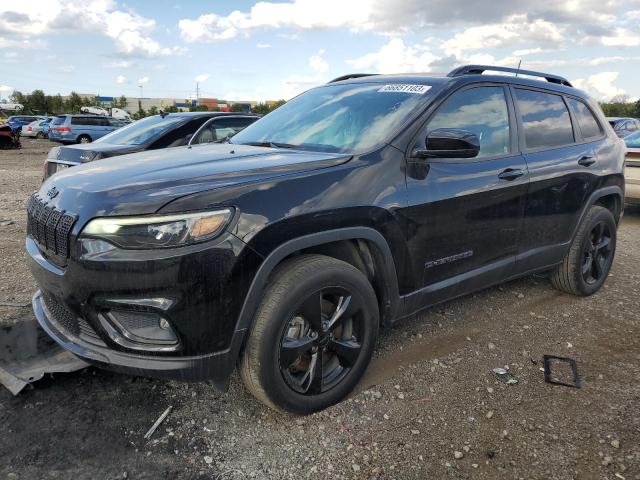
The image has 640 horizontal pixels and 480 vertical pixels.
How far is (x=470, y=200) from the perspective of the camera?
325 cm

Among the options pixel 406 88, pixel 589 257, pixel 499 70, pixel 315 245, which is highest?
pixel 499 70

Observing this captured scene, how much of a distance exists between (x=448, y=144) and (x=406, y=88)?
685mm

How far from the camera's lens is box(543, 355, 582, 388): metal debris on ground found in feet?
10.5

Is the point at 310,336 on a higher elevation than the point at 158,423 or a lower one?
higher

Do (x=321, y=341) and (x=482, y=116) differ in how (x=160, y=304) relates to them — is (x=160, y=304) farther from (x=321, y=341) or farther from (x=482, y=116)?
(x=482, y=116)

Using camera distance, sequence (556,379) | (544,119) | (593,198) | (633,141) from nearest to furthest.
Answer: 1. (556,379)
2. (544,119)
3. (593,198)
4. (633,141)

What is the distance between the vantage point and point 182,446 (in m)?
2.50

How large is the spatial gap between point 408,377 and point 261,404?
3.06ft

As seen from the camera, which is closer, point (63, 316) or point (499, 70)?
point (63, 316)

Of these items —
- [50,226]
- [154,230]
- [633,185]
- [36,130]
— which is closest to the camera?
[154,230]

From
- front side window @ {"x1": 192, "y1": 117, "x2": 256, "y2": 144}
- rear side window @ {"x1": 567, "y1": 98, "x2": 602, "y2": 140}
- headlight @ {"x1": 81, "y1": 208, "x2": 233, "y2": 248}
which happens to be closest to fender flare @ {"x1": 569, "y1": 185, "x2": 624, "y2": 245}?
rear side window @ {"x1": 567, "y1": 98, "x2": 602, "y2": 140}

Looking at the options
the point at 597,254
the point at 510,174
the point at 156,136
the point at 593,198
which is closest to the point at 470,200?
the point at 510,174

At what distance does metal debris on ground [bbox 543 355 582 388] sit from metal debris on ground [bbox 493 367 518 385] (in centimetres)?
21

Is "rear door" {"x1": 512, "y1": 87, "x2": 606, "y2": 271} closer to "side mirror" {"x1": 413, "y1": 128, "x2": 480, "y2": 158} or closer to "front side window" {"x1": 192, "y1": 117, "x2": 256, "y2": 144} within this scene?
"side mirror" {"x1": 413, "y1": 128, "x2": 480, "y2": 158}
